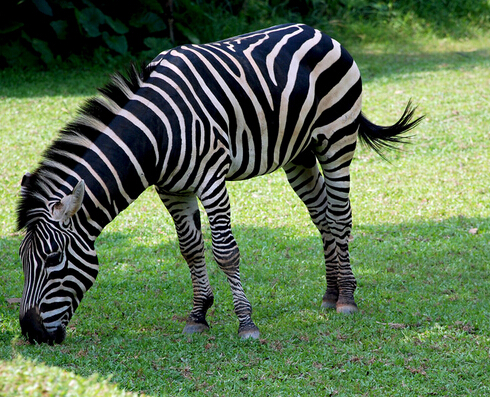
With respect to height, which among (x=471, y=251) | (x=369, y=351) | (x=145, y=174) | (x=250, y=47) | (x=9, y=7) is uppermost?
(x=250, y=47)

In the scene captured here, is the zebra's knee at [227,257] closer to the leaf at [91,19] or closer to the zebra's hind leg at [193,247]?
the zebra's hind leg at [193,247]

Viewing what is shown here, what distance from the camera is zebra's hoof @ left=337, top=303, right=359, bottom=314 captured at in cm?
589

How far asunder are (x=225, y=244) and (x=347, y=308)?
157cm

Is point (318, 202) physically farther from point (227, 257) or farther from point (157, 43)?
point (157, 43)

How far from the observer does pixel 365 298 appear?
628cm

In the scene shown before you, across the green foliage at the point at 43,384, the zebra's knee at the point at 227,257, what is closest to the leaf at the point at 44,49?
the zebra's knee at the point at 227,257

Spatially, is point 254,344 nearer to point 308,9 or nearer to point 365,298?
point 365,298

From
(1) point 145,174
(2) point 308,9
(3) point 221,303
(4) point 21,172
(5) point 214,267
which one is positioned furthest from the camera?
(2) point 308,9

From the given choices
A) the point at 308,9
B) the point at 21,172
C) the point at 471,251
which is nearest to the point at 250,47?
the point at 471,251

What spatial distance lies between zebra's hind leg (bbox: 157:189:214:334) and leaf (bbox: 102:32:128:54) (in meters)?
9.67

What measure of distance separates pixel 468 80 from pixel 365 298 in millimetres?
9920

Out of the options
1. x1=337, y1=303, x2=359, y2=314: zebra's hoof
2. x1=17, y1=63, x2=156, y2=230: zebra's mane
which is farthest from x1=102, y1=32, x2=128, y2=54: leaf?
x1=337, y1=303, x2=359, y2=314: zebra's hoof

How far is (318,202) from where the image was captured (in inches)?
246

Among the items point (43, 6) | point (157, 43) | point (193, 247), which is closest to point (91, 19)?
point (43, 6)
